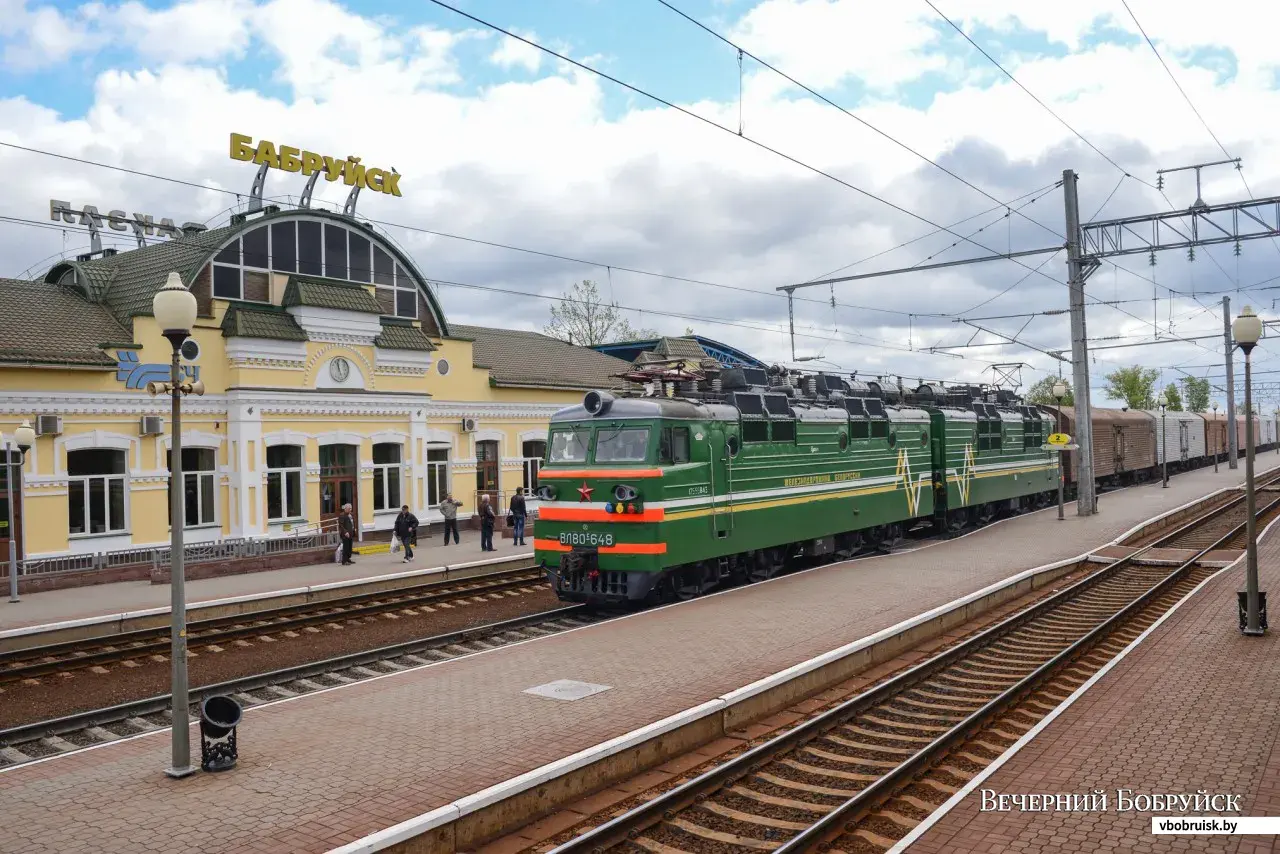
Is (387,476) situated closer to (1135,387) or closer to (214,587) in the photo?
(214,587)

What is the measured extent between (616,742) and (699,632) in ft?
18.3

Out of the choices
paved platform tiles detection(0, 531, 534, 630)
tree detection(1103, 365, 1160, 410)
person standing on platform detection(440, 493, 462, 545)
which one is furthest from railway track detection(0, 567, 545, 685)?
tree detection(1103, 365, 1160, 410)

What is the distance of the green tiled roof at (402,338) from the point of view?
28547 millimetres

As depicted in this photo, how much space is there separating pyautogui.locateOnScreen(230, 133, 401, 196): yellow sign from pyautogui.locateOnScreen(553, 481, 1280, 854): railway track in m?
22.3

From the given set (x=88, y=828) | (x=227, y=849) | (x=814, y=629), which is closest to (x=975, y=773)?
(x=814, y=629)

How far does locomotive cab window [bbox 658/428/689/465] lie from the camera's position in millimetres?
15828

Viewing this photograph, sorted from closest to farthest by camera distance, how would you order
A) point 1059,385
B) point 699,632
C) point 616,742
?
point 616,742 < point 699,632 < point 1059,385

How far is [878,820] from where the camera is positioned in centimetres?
779

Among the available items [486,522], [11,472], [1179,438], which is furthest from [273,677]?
[1179,438]

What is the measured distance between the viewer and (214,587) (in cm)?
2036

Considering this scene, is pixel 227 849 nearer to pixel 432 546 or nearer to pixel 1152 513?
pixel 432 546

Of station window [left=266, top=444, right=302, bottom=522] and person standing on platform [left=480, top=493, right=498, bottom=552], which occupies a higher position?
station window [left=266, top=444, right=302, bottom=522]

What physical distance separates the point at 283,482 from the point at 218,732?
18543mm

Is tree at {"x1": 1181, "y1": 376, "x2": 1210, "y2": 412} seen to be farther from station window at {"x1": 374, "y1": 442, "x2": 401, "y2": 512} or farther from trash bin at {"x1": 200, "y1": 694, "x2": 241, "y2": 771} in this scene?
trash bin at {"x1": 200, "y1": 694, "x2": 241, "y2": 771}
